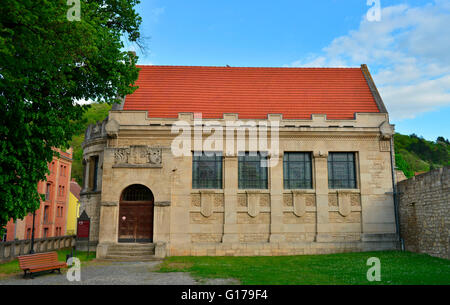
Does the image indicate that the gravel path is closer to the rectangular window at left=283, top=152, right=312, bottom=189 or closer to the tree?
the tree

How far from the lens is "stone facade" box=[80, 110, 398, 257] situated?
20156 mm

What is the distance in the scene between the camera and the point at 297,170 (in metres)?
21.9

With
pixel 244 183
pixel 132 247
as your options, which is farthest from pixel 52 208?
pixel 244 183

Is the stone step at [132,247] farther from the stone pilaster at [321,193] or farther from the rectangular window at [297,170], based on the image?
the stone pilaster at [321,193]

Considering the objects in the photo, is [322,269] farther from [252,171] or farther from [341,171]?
[341,171]

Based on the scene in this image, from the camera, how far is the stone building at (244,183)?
66.3ft

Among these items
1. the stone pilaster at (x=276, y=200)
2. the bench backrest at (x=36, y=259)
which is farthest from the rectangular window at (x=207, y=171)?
the bench backrest at (x=36, y=259)

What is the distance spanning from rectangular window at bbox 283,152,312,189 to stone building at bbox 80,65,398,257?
0.20 ft

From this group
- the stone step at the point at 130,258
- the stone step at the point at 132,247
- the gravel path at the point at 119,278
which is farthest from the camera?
the stone step at the point at 132,247

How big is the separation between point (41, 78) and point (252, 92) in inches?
587

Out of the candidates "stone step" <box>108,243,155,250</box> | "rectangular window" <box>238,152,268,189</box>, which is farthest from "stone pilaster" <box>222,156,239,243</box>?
"stone step" <box>108,243,155,250</box>

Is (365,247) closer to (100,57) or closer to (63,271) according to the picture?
(63,271)

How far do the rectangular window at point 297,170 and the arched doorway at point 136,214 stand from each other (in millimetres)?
8028

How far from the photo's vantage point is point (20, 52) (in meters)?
11.3
